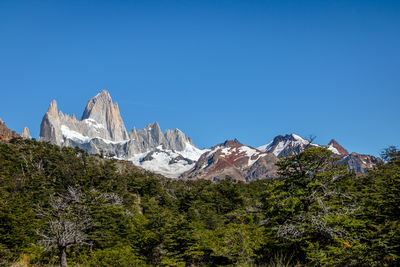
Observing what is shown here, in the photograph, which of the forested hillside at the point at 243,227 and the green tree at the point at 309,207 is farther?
the green tree at the point at 309,207

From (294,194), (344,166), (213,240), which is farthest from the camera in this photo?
(213,240)

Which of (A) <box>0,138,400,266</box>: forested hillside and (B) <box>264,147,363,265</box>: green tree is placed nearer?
(A) <box>0,138,400,266</box>: forested hillside

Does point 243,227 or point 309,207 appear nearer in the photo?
point 309,207

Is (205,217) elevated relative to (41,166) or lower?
lower

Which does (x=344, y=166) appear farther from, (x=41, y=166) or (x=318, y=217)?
(x=41, y=166)

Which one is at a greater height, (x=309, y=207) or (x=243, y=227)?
(x=309, y=207)

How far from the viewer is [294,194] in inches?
671

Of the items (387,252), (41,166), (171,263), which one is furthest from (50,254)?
(41,166)

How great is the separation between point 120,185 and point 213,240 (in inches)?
1716

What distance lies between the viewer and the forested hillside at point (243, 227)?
1348cm

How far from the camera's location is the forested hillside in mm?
13484

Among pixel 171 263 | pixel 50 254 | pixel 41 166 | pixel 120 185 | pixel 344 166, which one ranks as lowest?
pixel 171 263

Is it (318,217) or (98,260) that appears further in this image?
(98,260)

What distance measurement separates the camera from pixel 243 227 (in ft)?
97.2
